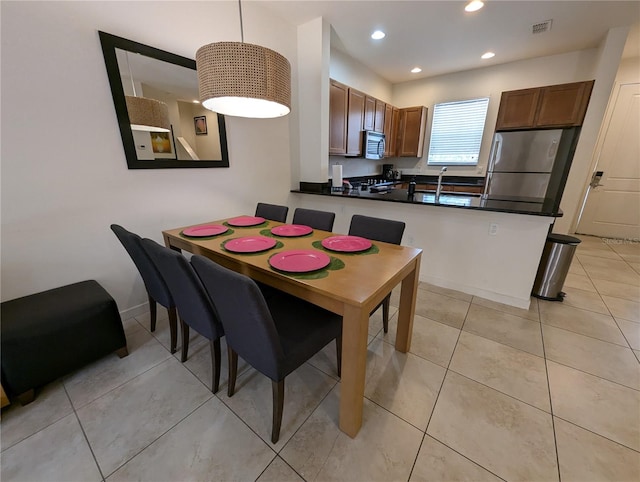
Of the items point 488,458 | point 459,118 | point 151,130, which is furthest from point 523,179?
point 151,130

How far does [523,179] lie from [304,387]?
4178 millimetres

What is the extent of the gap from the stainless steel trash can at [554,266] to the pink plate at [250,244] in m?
2.53

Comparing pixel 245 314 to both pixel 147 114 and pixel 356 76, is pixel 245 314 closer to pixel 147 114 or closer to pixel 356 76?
pixel 147 114

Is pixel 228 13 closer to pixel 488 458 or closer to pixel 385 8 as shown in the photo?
pixel 385 8

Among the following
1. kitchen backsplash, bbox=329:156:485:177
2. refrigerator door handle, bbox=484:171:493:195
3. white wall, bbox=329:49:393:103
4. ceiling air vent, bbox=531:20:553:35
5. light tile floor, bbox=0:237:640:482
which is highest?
ceiling air vent, bbox=531:20:553:35

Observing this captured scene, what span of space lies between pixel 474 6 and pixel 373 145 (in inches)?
76.6

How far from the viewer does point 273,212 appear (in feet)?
8.38

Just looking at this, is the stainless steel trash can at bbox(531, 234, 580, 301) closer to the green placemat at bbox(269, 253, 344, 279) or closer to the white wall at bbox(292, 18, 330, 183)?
the green placemat at bbox(269, 253, 344, 279)

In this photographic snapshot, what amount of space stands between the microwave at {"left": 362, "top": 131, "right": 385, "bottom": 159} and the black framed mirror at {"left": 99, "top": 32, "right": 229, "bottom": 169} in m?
2.27

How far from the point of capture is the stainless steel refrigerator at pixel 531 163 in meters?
3.39

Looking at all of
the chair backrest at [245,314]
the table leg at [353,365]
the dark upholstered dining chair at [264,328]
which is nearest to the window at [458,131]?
the dark upholstered dining chair at [264,328]

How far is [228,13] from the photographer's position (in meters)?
2.37

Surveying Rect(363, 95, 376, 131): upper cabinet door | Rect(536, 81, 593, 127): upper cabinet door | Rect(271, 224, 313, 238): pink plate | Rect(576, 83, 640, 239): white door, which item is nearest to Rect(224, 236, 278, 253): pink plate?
Rect(271, 224, 313, 238): pink plate

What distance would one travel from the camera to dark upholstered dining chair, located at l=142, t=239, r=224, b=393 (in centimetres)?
122
